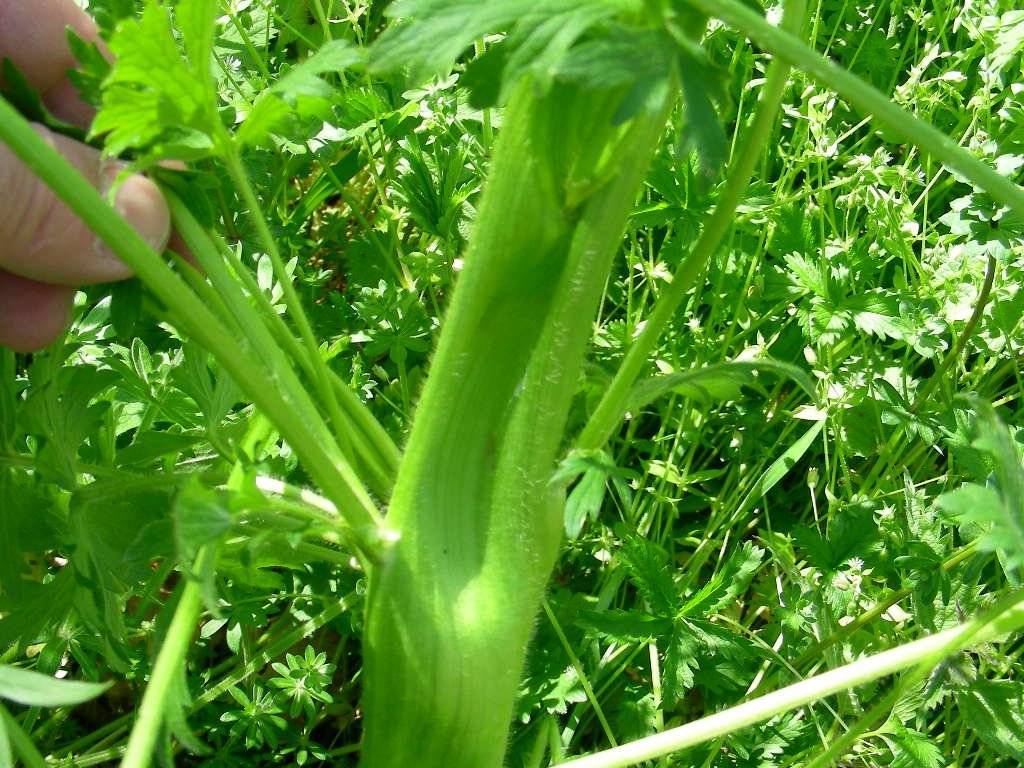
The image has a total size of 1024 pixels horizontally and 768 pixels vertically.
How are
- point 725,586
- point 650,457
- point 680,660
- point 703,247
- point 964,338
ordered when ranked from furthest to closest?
1. point 650,457
2. point 964,338
3. point 725,586
4. point 680,660
5. point 703,247

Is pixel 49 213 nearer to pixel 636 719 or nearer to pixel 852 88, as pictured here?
pixel 852 88

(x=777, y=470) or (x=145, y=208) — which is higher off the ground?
(x=145, y=208)

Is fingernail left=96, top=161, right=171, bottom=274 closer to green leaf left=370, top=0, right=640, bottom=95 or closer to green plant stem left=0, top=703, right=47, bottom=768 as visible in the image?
green leaf left=370, top=0, right=640, bottom=95

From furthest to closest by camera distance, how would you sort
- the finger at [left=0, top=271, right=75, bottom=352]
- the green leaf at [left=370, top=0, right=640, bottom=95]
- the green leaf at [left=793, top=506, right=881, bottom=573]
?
the green leaf at [left=793, top=506, right=881, bottom=573], the finger at [left=0, top=271, right=75, bottom=352], the green leaf at [left=370, top=0, right=640, bottom=95]

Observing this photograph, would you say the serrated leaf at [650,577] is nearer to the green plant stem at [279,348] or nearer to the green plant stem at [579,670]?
the green plant stem at [579,670]

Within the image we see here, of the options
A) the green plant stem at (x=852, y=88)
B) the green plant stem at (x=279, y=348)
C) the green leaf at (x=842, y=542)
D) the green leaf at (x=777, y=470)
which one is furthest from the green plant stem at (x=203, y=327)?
the green leaf at (x=777, y=470)

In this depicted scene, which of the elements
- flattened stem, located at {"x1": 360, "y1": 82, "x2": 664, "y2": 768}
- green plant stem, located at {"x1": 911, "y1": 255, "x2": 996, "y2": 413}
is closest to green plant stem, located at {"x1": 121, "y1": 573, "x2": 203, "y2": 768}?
flattened stem, located at {"x1": 360, "y1": 82, "x2": 664, "y2": 768}

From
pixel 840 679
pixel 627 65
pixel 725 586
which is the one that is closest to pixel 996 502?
pixel 840 679
